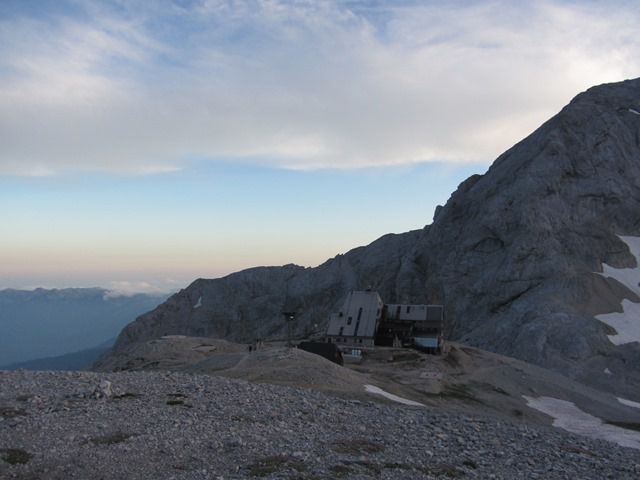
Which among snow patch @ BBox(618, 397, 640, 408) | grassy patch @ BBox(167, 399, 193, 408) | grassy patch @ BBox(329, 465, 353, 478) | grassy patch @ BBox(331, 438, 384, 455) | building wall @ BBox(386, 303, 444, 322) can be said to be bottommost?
snow patch @ BBox(618, 397, 640, 408)

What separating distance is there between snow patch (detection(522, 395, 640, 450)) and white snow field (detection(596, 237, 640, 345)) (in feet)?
116

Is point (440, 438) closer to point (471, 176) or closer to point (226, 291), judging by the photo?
point (471, 176)

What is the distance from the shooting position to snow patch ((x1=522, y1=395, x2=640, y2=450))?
1745 inches

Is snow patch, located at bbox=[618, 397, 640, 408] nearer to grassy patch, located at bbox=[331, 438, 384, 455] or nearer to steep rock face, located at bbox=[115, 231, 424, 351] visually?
grassy patch, located at bbox=[331, 438, 384, 455]

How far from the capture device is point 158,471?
17.9 m

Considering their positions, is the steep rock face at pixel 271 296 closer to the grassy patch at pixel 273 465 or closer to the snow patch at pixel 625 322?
the snow patch at pixel 625 322

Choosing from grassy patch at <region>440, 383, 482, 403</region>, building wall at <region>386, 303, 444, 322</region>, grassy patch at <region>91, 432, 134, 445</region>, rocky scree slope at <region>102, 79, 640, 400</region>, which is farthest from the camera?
rocky scree slope at <region>102, 79, 640, 400</region>

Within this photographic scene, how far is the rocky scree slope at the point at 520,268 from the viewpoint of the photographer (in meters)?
95.6

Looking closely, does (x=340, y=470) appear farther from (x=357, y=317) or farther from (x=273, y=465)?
(x=357, y=317)

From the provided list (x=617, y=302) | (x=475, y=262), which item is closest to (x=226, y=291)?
(x=475, y=262)

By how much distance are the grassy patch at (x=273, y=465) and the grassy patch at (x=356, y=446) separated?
254 cm

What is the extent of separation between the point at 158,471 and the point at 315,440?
262 inches

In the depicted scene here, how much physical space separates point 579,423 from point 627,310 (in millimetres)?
57257

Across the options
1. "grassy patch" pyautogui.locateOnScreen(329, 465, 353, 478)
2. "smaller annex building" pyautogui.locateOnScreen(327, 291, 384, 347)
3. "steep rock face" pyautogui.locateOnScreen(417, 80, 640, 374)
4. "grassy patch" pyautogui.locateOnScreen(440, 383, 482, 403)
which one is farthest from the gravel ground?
"steep rock face" pyautogui.locateOnScreen(417, 80, 640, 374)
